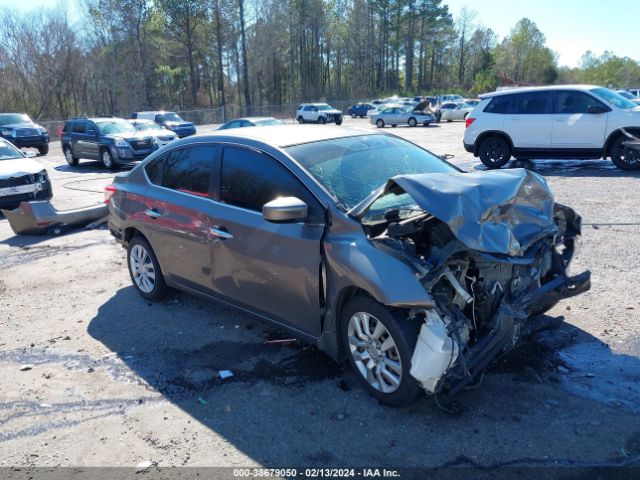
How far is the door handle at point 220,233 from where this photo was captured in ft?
14.4

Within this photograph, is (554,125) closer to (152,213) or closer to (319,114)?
(152,213)

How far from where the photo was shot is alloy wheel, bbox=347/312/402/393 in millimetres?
3439

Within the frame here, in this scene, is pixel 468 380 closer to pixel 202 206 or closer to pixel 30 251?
pixel 202 206

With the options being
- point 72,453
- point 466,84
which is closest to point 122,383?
point 72,453

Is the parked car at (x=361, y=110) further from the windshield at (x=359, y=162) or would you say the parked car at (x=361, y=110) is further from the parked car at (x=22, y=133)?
the windshield at (x=359, y=162)

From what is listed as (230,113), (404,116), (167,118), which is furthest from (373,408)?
(230,113)

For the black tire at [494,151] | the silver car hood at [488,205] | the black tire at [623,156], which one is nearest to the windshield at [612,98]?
the black tire at [623,156]

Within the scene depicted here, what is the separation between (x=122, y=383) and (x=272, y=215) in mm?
1831

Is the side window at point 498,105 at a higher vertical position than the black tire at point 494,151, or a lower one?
higher

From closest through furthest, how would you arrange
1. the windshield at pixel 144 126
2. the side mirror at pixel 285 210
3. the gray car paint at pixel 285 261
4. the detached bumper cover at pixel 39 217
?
the gray car paint at pixel 285 261 → the side mirror at pixel 285 210 → the detached bumper cover at pixel 39 217 → the windshield at pixel 144 126

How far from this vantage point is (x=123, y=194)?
579cm

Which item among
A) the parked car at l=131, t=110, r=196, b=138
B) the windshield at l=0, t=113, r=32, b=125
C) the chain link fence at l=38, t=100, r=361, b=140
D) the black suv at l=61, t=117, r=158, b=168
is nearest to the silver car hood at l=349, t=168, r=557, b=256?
the black suv at l=61, t=117, r=158, b=168

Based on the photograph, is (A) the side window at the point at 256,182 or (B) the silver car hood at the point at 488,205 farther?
(A) the side window at the point at 256,182

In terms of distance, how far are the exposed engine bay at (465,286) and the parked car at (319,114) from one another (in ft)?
125
